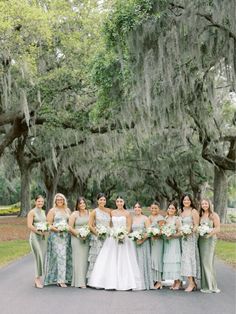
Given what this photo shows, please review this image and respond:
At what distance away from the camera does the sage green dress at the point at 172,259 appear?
333 inches

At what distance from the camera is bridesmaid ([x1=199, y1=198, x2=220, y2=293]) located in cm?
816

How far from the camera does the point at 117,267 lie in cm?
855

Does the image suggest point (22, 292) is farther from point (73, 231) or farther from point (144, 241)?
point (144, 241)

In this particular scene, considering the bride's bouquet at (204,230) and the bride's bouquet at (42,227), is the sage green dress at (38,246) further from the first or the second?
the bride's bouquet at (204,230)

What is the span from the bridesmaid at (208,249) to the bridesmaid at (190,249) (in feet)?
0.34

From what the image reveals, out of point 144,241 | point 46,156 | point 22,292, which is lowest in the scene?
point 22,292

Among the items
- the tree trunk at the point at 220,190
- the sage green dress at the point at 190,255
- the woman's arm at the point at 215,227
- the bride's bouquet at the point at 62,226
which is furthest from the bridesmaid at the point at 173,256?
the tree trunk at the point at 220,190

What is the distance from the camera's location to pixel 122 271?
334 inches

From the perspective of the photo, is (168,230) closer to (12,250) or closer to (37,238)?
(37,238)

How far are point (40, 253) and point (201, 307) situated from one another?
3.19 m

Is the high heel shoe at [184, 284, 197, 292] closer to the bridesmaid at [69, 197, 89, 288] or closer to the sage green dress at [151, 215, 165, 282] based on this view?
the sage green dress at [151, 215, 165, 282]

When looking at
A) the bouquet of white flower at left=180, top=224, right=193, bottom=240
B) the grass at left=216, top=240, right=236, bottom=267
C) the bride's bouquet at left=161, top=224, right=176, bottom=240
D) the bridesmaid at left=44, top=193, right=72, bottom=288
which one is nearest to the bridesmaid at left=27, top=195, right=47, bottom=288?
the bridesmaid at left=44, top=193, right=72, bottom=288

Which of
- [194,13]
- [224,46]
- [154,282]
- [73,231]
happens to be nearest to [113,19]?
[194,13]

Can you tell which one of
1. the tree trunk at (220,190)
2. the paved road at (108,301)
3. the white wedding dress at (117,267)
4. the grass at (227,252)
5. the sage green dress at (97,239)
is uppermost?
the tree trunk at (220,190)
